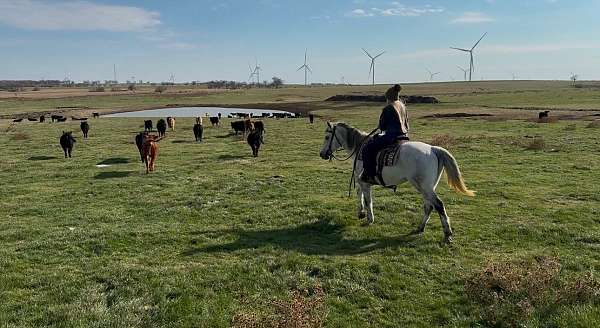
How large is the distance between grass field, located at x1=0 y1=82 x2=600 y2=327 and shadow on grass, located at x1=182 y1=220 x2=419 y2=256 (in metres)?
0.05

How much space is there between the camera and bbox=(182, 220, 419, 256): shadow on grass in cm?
965

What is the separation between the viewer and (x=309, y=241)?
1026cm

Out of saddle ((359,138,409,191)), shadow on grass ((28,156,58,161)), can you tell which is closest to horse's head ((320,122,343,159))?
saddle ((359,138,409,191))

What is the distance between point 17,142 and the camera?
3045 centimetres

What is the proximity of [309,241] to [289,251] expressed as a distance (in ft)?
2.97

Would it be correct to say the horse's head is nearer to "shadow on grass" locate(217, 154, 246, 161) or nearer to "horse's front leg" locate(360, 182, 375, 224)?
"horse's front leg" locate(360, 182, 375, 224)

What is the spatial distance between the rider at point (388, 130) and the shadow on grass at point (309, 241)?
160 cm

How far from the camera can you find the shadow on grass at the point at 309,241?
965 cm

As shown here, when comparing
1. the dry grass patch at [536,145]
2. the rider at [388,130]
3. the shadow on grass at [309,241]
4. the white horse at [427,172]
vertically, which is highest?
the rider at [388,130]

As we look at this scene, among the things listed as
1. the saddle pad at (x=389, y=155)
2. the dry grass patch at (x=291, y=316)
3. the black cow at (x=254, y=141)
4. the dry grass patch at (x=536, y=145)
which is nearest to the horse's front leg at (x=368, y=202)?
the saddle pad at (x=389, y=155)

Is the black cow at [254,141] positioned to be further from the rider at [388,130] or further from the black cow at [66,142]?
the rider at [388,130]

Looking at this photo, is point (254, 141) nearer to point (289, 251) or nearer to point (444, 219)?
point (289, 251)

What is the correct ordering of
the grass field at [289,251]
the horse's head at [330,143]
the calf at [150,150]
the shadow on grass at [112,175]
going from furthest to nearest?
1. the calf at [150,150]
2. the shadow on grass at [112,175]
3. the horse's head at [330,143]
4. the grass field at [289,251]

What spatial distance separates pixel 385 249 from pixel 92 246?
6.18 metres
